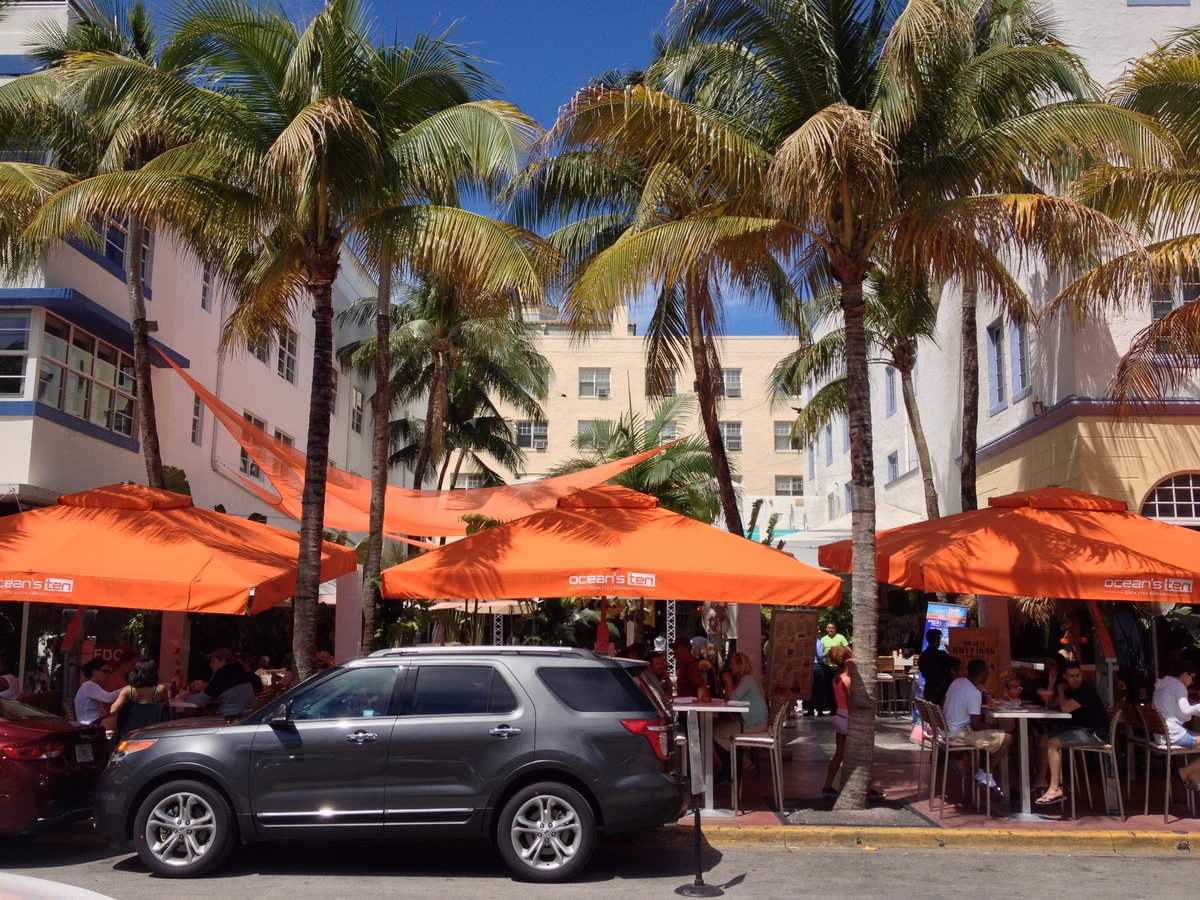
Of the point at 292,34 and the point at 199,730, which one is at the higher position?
the point at 292,34

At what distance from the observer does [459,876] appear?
324 inches

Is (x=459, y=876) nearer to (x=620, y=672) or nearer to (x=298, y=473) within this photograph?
(x=620, y=672)

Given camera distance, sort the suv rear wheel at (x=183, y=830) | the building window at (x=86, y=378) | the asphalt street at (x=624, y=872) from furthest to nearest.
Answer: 1. the building window at (x=86, y=378)
2. the suv rear wheel at (x=183, y=830)
3. the asphalt street at (x=624, y=872)

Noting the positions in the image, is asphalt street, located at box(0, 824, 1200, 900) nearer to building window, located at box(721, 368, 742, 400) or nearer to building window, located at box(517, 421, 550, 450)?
building window, located at box(517, 421, 550, 450)

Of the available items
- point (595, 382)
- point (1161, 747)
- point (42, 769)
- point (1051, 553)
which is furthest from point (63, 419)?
point (595, 382)

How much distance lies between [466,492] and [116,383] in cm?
672

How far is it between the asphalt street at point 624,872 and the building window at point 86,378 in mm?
9520

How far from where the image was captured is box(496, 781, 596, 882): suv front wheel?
25.7ft

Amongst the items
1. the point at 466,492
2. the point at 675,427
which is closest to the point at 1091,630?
the point at 466,492

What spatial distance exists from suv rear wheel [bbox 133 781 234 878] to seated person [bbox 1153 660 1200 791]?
858 cm

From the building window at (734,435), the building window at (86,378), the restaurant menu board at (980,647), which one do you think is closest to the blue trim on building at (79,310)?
the building window at (86,378)

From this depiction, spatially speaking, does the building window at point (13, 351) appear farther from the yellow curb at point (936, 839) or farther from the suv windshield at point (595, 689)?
the yellow curb at point (936, 839)

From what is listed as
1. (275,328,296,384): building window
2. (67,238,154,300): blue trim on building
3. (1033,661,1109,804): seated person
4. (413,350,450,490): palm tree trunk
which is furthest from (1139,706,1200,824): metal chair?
(275,328,296,384): building window

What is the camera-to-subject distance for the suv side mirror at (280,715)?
807 centimetres
